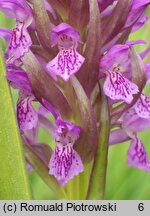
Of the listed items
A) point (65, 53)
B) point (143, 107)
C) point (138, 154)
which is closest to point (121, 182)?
point (138, 154)

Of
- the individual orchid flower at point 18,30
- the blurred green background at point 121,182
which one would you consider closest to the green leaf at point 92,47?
the individual orchid flower at point 18,30

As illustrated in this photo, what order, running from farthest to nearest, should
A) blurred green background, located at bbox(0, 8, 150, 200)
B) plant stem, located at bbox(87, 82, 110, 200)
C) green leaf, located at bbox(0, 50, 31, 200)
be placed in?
blurred green background, located at bbox(0, 8, 150, 200) → plant stem, located at bbox(87, 82, 110, 200) → green leaf, located at bbox(0, 50, 31, 200)

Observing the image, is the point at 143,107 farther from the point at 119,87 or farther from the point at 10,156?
the point at 10,156

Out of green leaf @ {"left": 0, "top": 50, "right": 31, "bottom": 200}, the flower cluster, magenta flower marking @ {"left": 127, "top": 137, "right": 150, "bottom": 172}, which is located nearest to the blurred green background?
magenta flower marking @ {"left": 127, "top": 137, "right": 150, "bottom": 172}

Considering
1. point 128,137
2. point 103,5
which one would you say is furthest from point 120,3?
point 128,137

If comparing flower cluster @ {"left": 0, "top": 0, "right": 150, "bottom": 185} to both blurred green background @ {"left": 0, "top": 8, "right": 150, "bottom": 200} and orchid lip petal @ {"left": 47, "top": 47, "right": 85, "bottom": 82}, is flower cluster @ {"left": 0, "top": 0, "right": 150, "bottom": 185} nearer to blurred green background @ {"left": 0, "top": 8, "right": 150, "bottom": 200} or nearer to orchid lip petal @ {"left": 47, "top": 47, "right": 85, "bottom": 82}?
orchid lip petal @ {"left": 47, "top": 47, "right": 85, "bottom": 82}

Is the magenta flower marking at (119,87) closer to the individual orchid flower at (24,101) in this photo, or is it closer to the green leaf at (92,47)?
the green leaf at (92,47)
